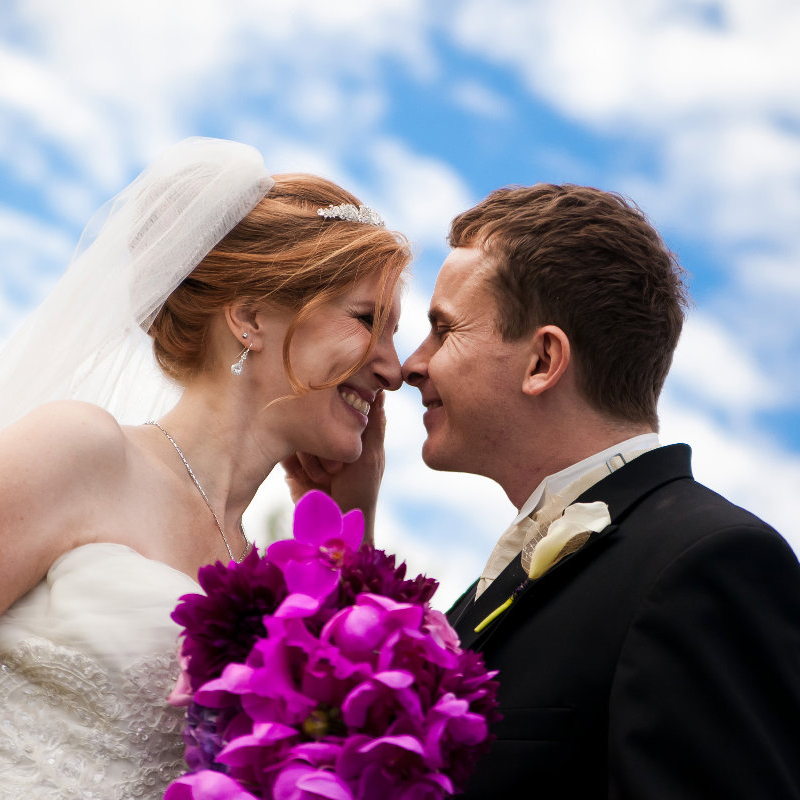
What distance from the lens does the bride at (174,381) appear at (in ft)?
12.1

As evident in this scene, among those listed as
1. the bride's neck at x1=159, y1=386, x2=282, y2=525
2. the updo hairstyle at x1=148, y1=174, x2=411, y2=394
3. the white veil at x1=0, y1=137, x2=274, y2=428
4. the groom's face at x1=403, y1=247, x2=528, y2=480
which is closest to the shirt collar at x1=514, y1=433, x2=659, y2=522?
the groom's face at x1=403, y1=247, x2=528, y2=480

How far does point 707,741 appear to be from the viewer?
2.94m

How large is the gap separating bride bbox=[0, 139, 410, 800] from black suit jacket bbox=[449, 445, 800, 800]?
131 centimetres

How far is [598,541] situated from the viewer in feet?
11.8

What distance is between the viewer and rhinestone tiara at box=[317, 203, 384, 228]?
501 centimetres

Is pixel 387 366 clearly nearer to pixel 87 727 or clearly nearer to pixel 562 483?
pixel 562 483

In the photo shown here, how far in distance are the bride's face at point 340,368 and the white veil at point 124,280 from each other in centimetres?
65

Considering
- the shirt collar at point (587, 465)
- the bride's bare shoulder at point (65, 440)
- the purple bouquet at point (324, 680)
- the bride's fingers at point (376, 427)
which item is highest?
the bride's fingers at point (376, 427)

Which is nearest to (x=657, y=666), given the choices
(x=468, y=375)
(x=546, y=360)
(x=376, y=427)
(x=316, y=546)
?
(x=316, y=546)

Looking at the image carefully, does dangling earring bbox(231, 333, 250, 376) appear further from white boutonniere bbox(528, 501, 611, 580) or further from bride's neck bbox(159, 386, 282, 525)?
white boutonniere bbox(528, 501, 611, 580)

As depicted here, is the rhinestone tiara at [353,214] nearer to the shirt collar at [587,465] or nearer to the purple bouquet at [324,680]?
the shirt collar at [587,465]

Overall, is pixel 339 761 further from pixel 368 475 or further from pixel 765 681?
pixel 368 475

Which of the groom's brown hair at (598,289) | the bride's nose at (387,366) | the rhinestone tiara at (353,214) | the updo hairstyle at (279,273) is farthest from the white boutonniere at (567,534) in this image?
the rhinestone tiara at (353,214)

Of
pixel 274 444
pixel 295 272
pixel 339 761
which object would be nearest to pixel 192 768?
pixel 339 761
